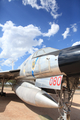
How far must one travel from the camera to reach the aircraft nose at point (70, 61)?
3.10m

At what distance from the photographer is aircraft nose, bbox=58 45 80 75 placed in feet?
10.2

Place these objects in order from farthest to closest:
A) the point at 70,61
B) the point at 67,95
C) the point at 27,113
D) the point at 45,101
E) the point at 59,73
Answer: the point at 27,113, the point at 67,95, the point at 45,101, the point at 59,73, the point at 70,61

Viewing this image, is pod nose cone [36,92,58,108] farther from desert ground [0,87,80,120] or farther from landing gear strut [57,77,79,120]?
desert ground [0,87,80,120]

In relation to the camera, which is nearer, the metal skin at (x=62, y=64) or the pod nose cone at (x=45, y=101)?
the metal skin at (x=62, y=64)

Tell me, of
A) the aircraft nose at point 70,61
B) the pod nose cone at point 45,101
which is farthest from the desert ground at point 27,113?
the aircraft nose at point 70,61

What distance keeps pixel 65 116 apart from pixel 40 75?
1957mm

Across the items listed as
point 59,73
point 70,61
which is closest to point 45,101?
point 59,73

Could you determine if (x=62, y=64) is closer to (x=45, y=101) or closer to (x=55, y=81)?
(x=55, y=81)

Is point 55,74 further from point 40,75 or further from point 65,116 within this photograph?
point 65,116

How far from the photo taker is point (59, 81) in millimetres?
3551

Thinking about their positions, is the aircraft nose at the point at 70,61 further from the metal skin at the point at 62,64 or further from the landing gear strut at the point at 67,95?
the landing gear strut at the point at 67,95

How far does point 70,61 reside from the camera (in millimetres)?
3203

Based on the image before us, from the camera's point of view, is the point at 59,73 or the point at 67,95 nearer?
the point at 59,73

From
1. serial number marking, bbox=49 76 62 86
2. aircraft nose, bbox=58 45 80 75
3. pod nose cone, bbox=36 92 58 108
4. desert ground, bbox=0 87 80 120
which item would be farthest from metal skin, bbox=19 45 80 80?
desert ground, bbox=0 87 80 120
